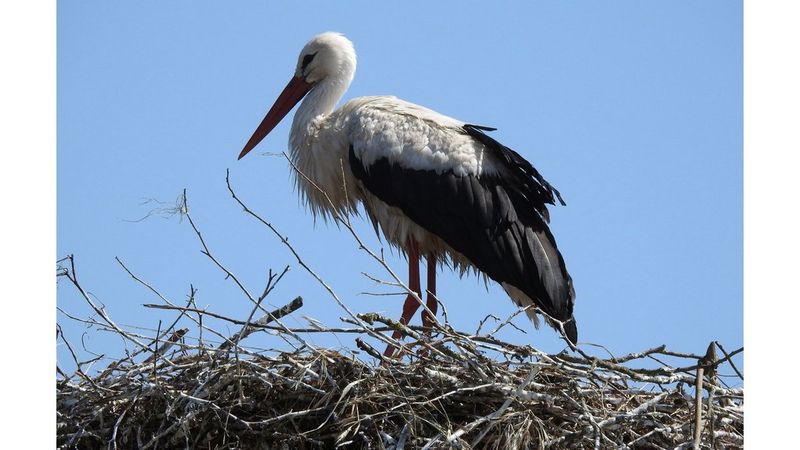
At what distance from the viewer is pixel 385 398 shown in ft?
14.0

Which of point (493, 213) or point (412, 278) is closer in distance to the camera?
point (493, 213)

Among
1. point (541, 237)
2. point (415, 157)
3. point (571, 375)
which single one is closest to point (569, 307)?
point (541, 237)

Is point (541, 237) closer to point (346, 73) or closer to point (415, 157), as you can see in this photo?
point (415, 157)

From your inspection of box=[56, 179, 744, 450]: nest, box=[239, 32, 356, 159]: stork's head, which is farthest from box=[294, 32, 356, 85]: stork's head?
box=[56, 179, 744, 450]: nest

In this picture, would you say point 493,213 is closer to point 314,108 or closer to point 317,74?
point 314,108

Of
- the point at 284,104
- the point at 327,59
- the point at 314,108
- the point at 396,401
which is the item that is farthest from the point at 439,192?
the point at 396,401

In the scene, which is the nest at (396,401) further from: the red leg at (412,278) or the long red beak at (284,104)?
the long red beak at (284,104)

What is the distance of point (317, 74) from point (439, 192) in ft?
4.19

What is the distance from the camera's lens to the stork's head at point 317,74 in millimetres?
6782

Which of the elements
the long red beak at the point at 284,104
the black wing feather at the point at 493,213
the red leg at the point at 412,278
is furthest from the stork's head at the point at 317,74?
the red leg at the point at 412,278

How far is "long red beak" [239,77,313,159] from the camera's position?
6949mm

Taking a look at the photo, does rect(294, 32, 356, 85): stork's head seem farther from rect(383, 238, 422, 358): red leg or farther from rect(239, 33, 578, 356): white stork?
rect(383, 238, 422, 358): red leg

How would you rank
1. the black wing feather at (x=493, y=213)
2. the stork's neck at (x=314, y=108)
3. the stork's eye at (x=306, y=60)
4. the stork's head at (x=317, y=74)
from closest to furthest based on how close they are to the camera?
1. the black wing feather at (x=493, y=213)
2. the stork's neck at (x=314, y=108)
3. the stork's head at (x=317, y=74)
4. the stork's eye at (x=306, y=60)

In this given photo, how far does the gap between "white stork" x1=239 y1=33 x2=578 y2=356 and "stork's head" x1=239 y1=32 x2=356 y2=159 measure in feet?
1.05
